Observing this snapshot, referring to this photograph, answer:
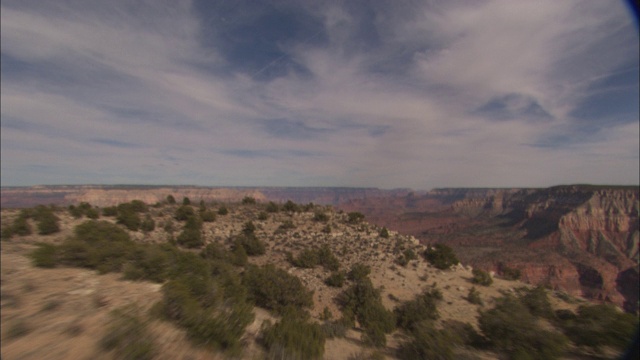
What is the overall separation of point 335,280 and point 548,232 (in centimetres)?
11279

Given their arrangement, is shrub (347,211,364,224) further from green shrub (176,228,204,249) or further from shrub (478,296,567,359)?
shrub (478,296,567,359)

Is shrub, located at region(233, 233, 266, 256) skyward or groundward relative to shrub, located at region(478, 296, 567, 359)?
groundward

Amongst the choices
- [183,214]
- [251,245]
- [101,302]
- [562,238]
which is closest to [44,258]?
[101,302]

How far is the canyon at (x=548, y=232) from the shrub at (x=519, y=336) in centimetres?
1681

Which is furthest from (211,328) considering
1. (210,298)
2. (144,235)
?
(144,235)

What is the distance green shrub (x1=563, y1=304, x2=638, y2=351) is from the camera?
4.96m

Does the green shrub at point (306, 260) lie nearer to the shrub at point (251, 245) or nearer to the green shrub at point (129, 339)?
the shrub at point (251, 245)

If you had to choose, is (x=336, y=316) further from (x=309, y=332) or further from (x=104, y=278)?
(x=104, y=278)

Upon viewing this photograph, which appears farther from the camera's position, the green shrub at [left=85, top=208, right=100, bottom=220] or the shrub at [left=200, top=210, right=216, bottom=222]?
the shrub at [left=200, top=210, right=216, bottom=222]

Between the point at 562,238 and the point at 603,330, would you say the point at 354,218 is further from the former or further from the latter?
the point at 562,238

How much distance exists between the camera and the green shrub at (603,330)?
496 cm

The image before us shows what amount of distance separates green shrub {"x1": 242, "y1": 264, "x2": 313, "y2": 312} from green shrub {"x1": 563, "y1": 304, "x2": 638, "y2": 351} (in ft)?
31.0

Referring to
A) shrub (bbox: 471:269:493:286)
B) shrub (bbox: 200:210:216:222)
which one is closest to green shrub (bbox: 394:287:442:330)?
shrub (bbox: 471:269:493:286)

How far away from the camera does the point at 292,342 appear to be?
555 cm
